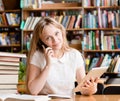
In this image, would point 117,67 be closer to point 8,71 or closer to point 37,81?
point 37,81

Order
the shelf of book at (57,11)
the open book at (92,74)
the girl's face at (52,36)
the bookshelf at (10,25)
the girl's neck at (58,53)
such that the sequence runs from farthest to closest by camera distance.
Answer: the bookshelf at (10,25) → the shelf of book at (57,11) → the girl's neck at (58,53) → the girl's face at (52,36) → the open book at (92,74)

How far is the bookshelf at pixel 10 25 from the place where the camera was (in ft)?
18.0

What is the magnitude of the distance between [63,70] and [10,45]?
349 cm

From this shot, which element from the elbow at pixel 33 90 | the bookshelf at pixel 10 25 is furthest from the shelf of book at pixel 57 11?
the elbow at pixel 33 90

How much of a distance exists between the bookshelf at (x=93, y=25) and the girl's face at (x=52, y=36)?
3.04 metres

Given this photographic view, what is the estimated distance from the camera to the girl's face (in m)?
2.05

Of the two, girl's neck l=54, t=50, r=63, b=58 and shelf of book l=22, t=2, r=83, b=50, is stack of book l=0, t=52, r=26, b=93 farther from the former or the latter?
shelf of book l=22, t=2, r=83, b=50

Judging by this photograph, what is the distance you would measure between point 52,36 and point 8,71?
20.8 inches

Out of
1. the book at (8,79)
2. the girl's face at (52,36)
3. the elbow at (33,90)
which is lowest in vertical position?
the elbow at (33,90)

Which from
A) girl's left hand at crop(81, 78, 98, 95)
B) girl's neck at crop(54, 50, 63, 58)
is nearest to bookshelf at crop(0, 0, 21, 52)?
girl's neck at crop(54, 50, 63, 58)

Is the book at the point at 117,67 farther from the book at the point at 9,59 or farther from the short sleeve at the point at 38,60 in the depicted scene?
the book at the point at 9,59

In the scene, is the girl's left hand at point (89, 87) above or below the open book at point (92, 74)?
below

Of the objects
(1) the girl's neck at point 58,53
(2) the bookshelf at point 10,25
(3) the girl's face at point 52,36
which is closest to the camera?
(3) the girl's face at point 52,36

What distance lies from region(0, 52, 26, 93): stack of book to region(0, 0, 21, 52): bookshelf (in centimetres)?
392
